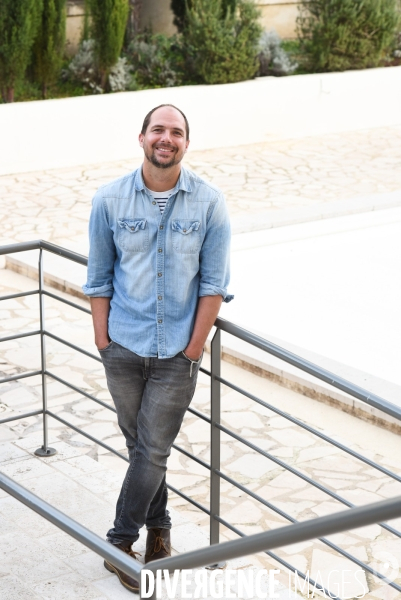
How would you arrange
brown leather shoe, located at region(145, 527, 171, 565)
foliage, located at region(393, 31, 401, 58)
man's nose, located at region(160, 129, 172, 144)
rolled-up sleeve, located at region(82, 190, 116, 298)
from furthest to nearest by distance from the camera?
foliage, located at region(393, 31, 401, 58)
brown leather shoe, located at region(145, 527, 171, 565)
rolled-up sleeve, located at region(82, 190, 116, 298)
man's nose, located at region(160, 129, 172, 144)

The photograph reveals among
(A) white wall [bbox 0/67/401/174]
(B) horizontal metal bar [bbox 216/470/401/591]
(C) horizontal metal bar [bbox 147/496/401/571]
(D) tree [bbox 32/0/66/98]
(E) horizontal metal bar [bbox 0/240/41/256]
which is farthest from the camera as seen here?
(D) tree [bbox 32/0/66/98]

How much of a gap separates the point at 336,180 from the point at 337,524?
10.1 meters

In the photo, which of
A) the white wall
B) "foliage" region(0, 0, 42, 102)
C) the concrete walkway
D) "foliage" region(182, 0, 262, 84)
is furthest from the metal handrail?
"foliage" region(182, 0, 262, 84)

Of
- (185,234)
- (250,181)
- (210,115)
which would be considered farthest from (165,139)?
(210,115)

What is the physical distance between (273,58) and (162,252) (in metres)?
12.8

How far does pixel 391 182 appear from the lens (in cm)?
1158

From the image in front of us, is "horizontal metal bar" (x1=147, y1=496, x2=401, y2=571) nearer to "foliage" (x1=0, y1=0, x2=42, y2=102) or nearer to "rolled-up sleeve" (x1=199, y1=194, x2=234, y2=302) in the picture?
"rolled-up sleeve" (x1=199, y1=194, x2=234, y2=302)

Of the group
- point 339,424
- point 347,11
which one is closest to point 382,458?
point 339,424

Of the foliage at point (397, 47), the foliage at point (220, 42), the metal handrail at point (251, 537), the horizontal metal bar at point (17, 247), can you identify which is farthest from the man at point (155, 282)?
the foliage at point (397, 47)

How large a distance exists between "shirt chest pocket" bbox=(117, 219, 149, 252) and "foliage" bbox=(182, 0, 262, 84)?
442 inches

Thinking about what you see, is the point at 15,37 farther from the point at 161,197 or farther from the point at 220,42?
the point at 161,197

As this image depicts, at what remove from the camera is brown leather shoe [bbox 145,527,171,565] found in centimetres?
389

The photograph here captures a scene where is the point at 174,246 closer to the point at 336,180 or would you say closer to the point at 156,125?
the point at 156,125

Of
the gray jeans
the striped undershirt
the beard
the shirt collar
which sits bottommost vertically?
the gray jeans
